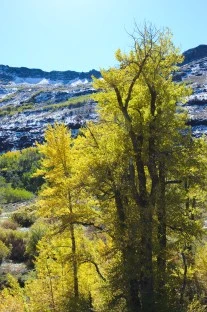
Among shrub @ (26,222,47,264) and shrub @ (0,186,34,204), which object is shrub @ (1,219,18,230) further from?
shrub @ (0,186,34,204)

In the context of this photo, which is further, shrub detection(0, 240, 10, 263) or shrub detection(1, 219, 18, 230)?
shrub detection(1, 219, 18, 230)

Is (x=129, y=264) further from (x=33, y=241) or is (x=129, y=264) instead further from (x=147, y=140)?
(x=33, y=241)

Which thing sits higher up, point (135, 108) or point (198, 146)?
point (135, 108)

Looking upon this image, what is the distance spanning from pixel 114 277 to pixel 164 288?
8.24 feet

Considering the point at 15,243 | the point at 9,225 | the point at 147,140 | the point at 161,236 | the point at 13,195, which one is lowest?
the point at 13,195

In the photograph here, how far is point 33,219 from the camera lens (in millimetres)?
68062

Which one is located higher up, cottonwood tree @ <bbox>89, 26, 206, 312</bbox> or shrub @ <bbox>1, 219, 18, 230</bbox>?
cottonwood tree @ <bbox>89, 26, 206, 312</bbox>

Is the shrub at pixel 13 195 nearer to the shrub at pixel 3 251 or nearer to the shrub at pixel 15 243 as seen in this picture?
the shrub at pixel 15 243

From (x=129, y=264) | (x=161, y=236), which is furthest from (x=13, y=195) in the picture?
(x=129, y=264)

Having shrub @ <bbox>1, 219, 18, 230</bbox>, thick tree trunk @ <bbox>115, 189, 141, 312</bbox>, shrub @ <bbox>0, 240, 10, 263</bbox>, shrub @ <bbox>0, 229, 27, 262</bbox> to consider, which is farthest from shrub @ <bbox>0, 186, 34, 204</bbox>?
thick tree trunk @ <bbox>115, 189, 141, 312</bbox>

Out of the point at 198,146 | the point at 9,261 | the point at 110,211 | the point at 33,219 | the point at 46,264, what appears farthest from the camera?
the point at 33,219

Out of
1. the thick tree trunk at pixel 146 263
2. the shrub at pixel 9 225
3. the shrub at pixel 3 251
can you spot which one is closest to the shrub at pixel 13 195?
the shrub at pixel 9 225

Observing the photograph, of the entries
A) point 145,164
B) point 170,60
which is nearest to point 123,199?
point 145,164

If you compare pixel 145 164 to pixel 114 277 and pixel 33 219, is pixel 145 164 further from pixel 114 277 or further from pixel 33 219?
pixel 33 219
